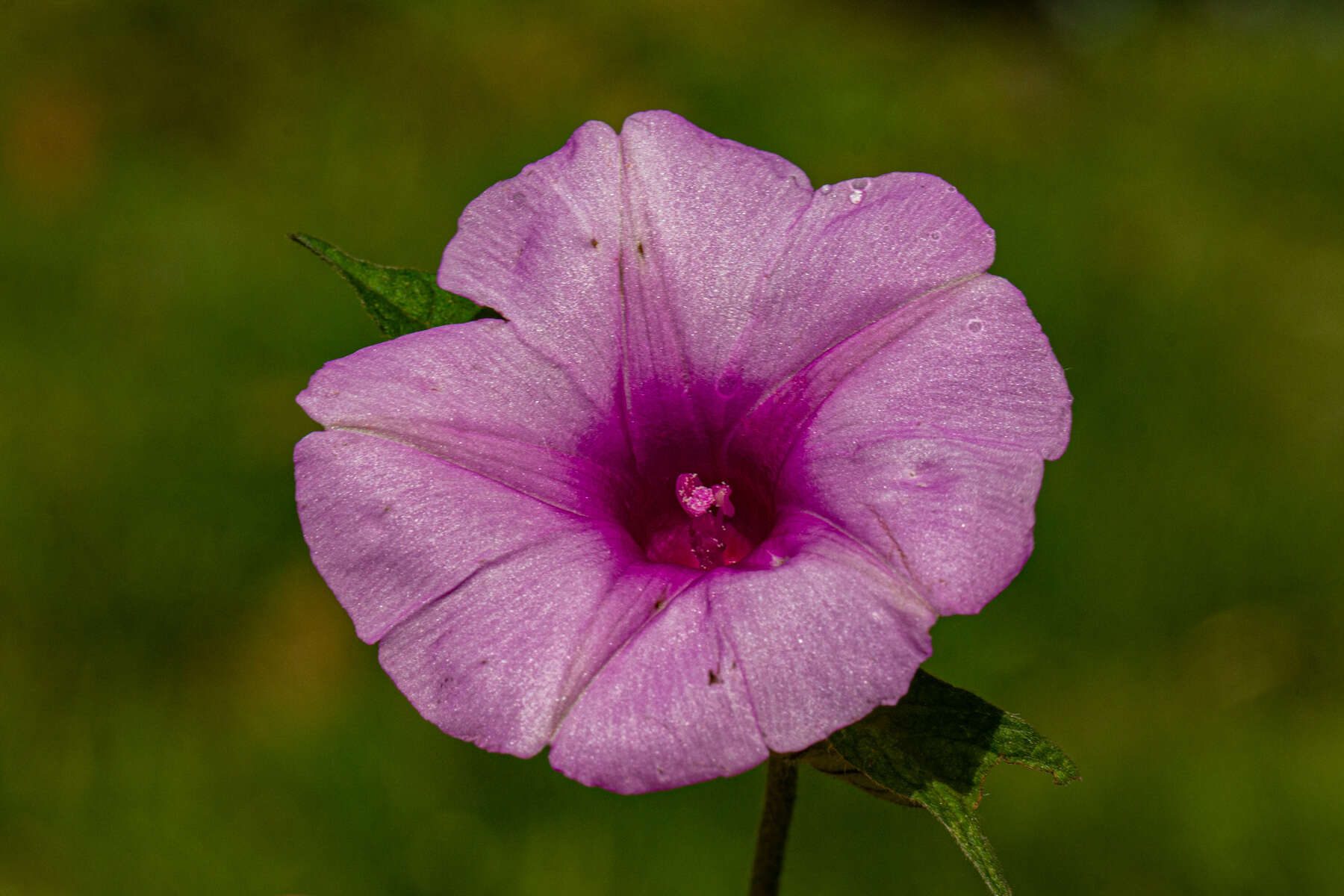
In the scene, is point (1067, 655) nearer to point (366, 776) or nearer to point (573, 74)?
point (366, 776)

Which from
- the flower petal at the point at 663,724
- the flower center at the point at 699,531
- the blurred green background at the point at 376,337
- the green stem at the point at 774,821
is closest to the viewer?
the flower petal at the point at 663,724

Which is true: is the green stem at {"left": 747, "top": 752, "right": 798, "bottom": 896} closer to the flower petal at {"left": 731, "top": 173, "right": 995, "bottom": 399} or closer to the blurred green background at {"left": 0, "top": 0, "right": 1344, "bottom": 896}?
the flower petal at {"left": 731, "top": 173, "right": 995, "bottom": 399}

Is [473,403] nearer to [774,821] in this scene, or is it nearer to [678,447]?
[678,447]

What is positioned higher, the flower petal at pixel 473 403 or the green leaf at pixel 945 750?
the flower petal at pixel 473 403

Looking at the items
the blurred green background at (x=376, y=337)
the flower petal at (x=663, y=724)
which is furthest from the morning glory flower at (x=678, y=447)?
the blurred green background at (x=376, y=337)

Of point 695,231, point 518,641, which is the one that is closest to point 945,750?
point 518,641

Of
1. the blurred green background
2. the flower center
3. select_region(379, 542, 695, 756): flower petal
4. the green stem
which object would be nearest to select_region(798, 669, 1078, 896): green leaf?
the green stem

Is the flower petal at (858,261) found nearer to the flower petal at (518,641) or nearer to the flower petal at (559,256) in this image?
the flower petal at (559,256)
